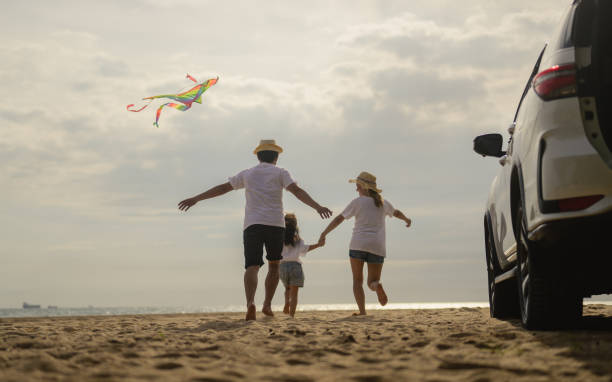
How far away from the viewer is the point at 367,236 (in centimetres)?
974

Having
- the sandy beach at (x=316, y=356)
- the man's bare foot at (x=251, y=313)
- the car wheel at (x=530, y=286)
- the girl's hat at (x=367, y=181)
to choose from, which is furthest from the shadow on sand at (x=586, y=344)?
the girl's hat at (x=367, y=181)

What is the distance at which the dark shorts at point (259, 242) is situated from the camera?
794cm

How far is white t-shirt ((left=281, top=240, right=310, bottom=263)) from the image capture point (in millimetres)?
11047

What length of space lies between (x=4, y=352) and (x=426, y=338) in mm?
3013

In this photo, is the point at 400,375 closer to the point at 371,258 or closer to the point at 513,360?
the point at 513,360

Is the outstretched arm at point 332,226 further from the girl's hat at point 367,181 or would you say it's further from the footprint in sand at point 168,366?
the footprint in sand at point 168,366

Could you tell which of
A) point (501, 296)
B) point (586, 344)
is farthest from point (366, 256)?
point (586, 344)

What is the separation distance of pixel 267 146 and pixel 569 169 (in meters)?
5.00

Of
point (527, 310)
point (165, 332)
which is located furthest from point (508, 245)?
point (165, 332)

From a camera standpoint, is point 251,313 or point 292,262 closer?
point 251,313

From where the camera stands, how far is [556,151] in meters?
3.98

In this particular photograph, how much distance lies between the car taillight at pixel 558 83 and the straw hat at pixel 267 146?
466 cm

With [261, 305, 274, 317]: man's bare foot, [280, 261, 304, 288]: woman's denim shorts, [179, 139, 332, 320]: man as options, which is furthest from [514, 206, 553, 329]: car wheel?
[280, 261, 304, 288]: woman's denim shorts

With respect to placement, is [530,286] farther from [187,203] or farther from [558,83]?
[187,203]
